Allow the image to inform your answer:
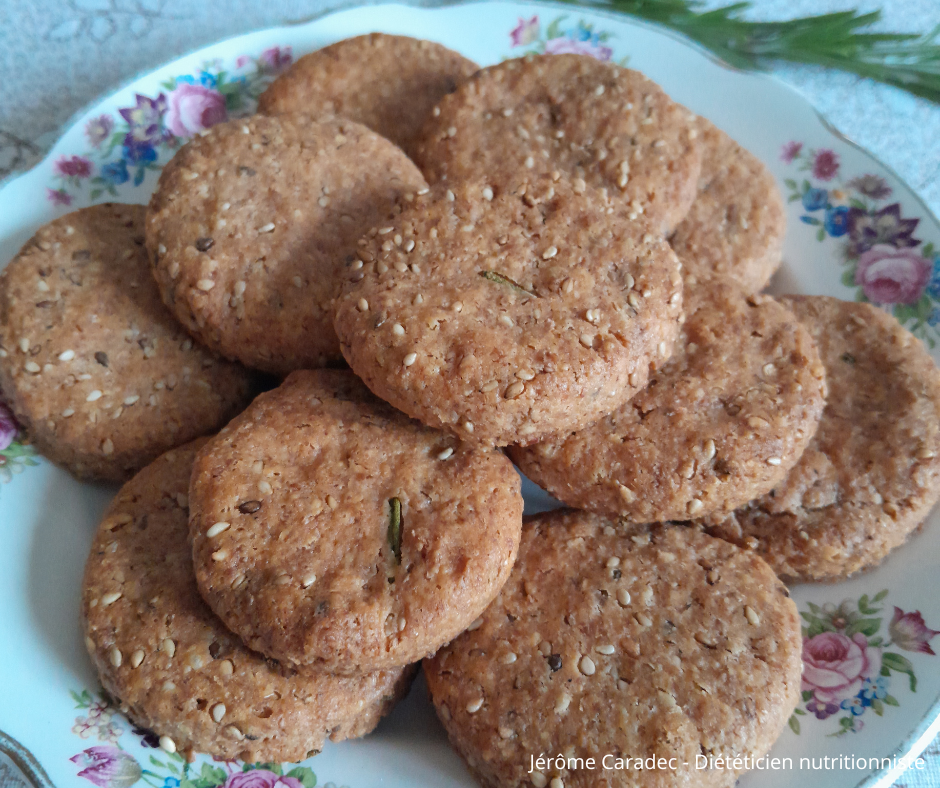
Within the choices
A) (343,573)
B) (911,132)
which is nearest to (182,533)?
(343,573)

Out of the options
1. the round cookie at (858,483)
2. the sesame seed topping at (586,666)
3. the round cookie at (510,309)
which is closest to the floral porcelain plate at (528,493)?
the round cookie at (858,483)

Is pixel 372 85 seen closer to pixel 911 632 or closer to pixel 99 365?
pixel 99 365

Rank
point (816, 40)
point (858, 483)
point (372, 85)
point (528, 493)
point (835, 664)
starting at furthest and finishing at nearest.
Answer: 1. point (816, 40)
2. point (372, 85)
3. point (528, 493)
4. point (858, 483)
5. point (835, 664)

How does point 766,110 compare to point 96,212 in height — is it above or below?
above

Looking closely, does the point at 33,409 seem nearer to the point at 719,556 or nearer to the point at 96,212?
the point at 96,212

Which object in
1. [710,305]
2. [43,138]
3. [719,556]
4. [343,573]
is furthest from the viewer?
[43,138]

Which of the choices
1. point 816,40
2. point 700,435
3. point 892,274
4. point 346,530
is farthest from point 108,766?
point 816,40

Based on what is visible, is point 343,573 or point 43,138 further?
point 43,138

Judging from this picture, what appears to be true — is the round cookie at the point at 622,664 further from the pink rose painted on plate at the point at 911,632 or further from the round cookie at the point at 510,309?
the round cookie at the point at 510,309
